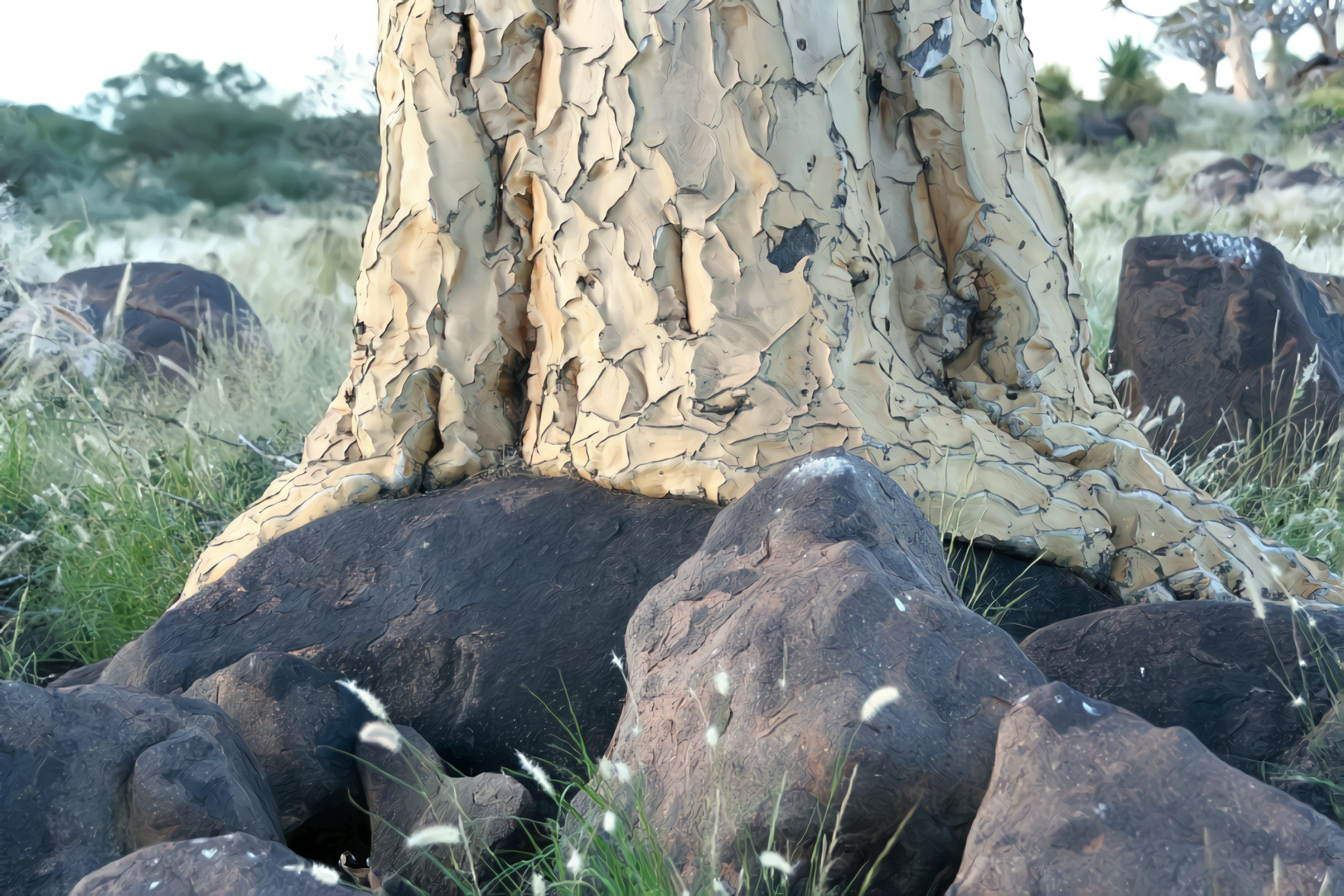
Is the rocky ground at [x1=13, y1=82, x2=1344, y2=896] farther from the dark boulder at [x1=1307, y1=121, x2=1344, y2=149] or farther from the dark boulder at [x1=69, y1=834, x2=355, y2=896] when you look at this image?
the dark boulder at [x1=1307, y1=121, x2=1344, y2=149]

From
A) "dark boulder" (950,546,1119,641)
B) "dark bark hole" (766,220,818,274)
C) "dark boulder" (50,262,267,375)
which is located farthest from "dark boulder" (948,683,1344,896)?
"dark boulder" (50,262,267,375)

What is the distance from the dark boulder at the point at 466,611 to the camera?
1.92 meters

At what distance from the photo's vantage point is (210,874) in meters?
1.09

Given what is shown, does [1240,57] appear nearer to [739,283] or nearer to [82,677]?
[739,283]

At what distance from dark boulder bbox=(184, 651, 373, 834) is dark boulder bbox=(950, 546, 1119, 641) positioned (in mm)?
1158

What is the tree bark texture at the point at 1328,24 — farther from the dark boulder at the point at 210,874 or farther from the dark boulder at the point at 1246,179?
the dark boulder at the point at 210,874

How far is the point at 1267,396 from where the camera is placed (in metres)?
4.05

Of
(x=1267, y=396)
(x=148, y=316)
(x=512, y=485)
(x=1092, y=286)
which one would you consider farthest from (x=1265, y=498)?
(x=148, y=316)

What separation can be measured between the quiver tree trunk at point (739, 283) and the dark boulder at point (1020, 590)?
0.05 m

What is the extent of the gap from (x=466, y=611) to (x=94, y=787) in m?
0.78

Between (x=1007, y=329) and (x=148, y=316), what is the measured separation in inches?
225

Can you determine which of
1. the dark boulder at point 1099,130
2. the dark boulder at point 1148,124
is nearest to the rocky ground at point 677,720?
the dark boulder at point 1148,124

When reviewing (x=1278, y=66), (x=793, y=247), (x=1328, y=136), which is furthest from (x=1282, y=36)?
(x=793, y=247)

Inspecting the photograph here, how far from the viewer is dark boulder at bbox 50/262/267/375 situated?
6.10 metres
